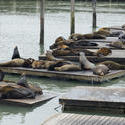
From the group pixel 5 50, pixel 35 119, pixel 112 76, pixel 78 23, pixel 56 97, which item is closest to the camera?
pixel 35 119

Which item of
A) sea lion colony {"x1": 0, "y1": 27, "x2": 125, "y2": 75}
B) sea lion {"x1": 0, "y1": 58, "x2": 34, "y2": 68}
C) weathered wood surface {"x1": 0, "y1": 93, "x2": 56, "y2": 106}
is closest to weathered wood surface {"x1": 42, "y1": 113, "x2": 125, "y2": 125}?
weathered wood surface {"x1": 0, "y1": 93, "x2": 56, "y2": 106}

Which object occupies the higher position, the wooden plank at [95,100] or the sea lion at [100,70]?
the sea lion at [100,70]

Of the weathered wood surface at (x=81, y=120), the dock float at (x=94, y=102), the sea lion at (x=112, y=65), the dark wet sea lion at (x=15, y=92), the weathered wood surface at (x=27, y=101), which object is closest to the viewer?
the weathered wood surface at (x=81, y=120)

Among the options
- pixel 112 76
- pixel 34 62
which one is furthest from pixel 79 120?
pixel 34 62

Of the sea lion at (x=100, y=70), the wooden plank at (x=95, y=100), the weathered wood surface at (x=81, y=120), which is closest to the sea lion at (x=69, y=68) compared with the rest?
the sea lion at (x=100, y=70)

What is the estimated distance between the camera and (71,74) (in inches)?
472

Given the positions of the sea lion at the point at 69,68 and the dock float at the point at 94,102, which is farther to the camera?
the sea lion at the point at 69,68

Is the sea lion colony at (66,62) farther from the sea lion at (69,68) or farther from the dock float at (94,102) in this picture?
the dock float at (94,102)

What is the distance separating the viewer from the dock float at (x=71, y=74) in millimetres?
11727

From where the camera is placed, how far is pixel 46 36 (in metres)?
23.0

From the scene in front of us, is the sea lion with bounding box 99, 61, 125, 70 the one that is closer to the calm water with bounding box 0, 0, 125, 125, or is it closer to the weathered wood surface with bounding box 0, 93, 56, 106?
the calm water with bounding box 0, 0, 125, 125

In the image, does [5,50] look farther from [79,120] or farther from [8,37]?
[79,120]

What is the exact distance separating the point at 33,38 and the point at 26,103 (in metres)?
13.0

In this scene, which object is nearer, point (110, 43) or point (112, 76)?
point (112, 76)
